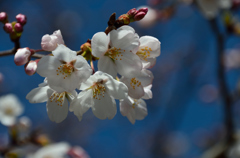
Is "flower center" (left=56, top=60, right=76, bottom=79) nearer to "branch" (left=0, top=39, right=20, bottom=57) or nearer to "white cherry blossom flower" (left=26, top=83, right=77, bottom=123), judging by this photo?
"white cherry blossom flower" (left=26, top=83, right=77, bottom=123)

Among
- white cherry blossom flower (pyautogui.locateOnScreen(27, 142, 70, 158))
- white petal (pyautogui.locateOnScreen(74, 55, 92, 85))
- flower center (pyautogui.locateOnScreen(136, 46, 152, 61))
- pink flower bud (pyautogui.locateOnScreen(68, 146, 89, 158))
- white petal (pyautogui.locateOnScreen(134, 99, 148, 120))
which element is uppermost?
white petal (pyautogui.locateOnScreen(74, 55, 92, 85))

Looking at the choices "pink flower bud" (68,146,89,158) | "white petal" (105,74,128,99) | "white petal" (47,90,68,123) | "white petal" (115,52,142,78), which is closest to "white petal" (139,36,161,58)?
"white petal" (115,52,142,78)

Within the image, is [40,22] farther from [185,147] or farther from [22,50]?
[185,147]

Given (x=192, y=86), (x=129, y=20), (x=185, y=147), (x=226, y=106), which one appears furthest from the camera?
(x=185, y=147)

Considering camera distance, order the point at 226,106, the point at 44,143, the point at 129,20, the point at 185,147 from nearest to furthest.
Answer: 1. the point at 129,20
2. the point at 44,143
3. the point at 226,106
4. the point at 185,147

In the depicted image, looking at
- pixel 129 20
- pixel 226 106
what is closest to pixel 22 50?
pixel 129 20

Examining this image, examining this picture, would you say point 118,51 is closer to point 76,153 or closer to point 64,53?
point 64,53

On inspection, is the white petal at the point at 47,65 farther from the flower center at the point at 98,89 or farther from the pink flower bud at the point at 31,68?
the flower center at the point at 98,89
